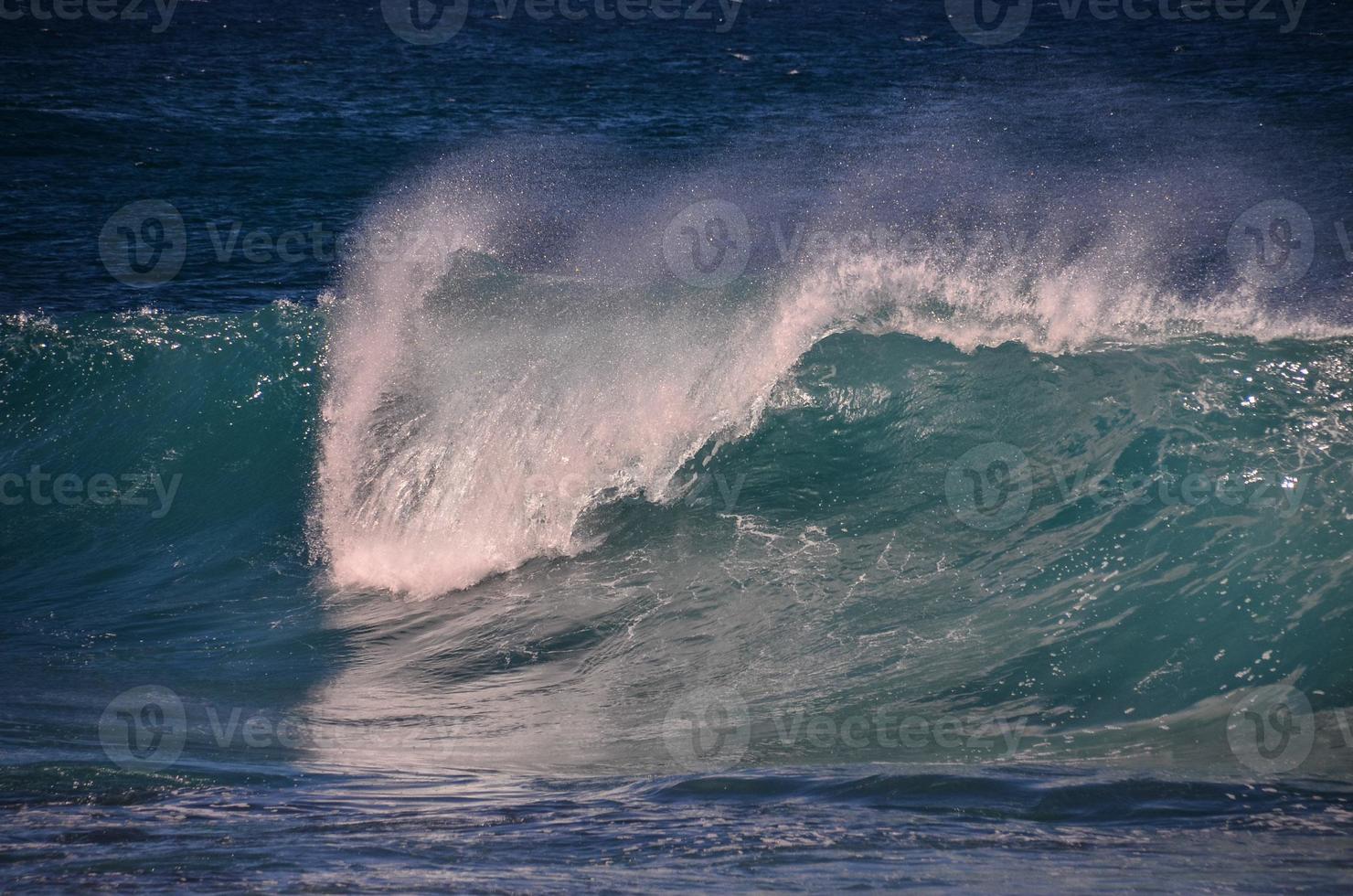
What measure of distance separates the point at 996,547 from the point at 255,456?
6767 mm

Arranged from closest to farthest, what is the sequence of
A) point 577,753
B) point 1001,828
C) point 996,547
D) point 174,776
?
point 1001,828, point 174,776, point 577,753, point 996,547

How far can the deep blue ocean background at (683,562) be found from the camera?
468 cm

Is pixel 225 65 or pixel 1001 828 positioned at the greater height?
pixel 225 65

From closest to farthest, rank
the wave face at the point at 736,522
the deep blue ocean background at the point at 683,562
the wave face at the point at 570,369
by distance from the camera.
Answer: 1. the deep blue ocean background at the point at 683,562
2. the wave face at the point at 736,522
3. the wave face at the point at 570,369

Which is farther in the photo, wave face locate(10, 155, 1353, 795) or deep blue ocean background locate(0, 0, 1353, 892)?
wave face locate(10, 155, 1353, 795)

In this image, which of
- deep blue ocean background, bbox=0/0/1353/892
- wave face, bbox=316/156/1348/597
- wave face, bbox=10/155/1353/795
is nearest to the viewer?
deep blue ocean background, bbox=0/0/1353/892

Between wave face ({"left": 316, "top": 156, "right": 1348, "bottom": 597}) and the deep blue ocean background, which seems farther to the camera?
wave face ({"left": 316, "top": 156, "right": 1348, "bottom": 597})

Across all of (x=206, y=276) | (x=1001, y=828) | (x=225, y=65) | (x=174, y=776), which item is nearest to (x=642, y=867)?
(x=1001, y=828)

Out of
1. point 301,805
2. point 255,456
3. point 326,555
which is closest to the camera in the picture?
point 301,805

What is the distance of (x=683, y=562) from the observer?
8.16 metres

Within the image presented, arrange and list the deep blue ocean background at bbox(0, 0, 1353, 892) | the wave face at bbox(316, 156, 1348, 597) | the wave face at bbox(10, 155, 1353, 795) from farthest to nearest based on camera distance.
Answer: the wave face at bbox(316, 156, 1348, 597) → the wave face at bbox(10, 155, 1353, 795) → the deep blue ocean background at bbox(0, 0, 1353, 892)

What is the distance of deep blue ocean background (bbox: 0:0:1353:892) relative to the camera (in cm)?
468

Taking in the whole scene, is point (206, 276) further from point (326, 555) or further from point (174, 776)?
point (174, 776)

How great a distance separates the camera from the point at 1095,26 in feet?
129
